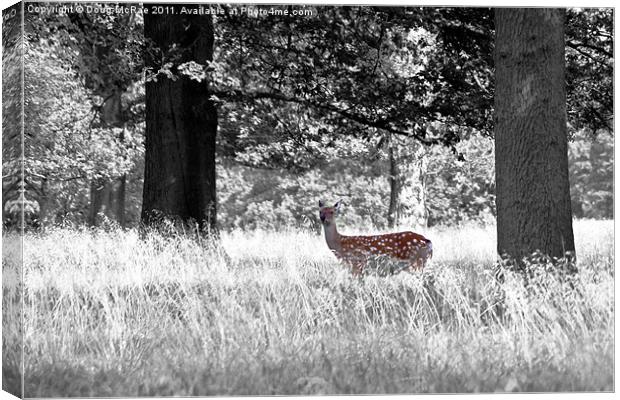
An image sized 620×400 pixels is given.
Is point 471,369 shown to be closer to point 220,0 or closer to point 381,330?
point 381,330

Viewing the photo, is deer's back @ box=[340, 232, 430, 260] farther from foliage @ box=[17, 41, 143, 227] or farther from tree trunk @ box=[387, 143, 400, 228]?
foliage @ box=[17, 41, 143, 227]

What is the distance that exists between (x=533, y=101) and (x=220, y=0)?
2.63 meters

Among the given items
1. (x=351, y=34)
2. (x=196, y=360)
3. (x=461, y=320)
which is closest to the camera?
(x=196, y=360)

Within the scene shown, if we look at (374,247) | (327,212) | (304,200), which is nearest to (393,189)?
(374,247)

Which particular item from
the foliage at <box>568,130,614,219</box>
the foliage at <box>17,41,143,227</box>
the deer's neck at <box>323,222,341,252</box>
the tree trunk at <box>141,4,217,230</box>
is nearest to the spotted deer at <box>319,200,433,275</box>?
the deer's neck at <box>323,222,341,252</box>

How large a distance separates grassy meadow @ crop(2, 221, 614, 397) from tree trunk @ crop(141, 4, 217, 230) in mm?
1639

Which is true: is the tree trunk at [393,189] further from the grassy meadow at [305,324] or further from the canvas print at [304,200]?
the grassy meadow at [305,324]

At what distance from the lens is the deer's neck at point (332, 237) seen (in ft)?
29.6

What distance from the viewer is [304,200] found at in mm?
9258

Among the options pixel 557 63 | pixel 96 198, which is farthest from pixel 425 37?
pixel 96 198

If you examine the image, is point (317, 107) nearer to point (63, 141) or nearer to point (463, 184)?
point (463, 184)

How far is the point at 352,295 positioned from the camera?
8.38 m

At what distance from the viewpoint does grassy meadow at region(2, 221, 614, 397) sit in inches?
290

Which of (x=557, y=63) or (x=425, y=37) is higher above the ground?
(x=425, y=37)
